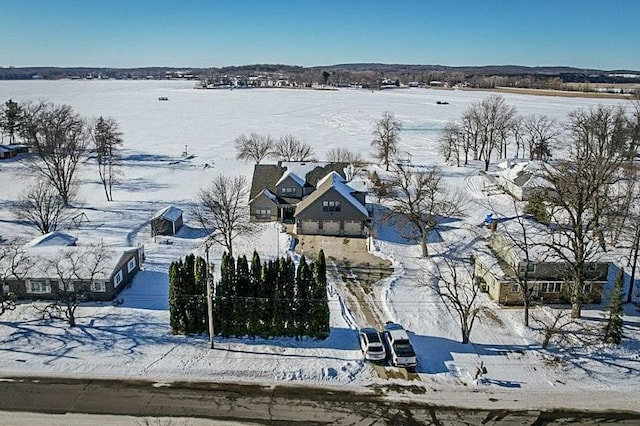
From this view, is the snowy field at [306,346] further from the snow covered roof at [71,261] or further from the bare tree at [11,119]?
the bare tree at [11,119]

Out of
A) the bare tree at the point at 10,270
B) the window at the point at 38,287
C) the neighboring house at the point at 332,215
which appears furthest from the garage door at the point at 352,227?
the bare tree at the point at 10,270

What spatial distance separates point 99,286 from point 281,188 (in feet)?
63.5

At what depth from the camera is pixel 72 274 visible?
2705 cm

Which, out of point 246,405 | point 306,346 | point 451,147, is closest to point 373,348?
point 306,346

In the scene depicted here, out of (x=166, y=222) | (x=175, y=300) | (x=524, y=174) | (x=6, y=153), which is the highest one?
(x=524, y=174)

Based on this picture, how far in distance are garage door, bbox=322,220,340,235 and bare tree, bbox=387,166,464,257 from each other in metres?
4.45

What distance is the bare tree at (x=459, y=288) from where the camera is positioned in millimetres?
23655

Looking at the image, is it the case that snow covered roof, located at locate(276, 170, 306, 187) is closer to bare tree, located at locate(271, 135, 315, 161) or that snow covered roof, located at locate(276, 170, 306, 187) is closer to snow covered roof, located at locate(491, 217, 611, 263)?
bare tree, located at locate(271, 135, 315, 161)

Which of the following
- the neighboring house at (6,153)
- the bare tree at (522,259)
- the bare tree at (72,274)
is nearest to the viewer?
the bare tree at (522,259)

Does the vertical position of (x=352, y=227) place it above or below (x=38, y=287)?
above

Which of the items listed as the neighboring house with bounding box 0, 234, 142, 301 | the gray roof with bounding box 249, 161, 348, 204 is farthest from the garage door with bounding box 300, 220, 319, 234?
the neighboring house with bounding box 0, 234, 142, 301

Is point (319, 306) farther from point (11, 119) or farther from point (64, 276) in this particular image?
point (11, 119)

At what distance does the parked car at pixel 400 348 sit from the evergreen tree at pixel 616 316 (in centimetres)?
912

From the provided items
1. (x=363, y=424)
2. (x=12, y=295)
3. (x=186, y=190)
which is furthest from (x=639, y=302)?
(x=186, y=190)
